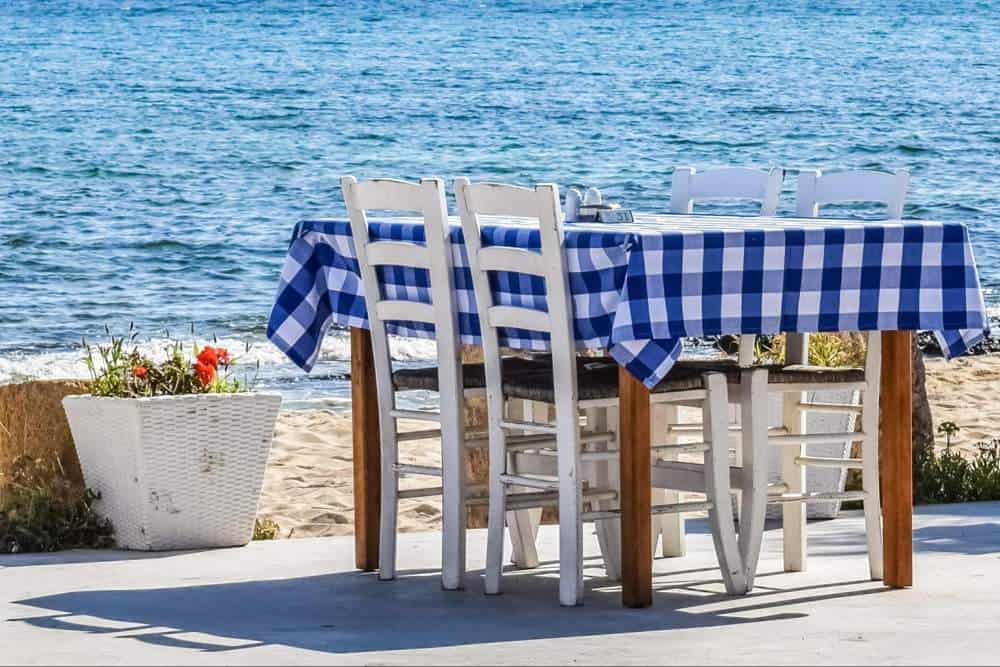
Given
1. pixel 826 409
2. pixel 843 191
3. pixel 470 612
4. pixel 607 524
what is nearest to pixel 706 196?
pixel 843 191

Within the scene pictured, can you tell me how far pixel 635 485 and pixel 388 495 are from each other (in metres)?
0.91

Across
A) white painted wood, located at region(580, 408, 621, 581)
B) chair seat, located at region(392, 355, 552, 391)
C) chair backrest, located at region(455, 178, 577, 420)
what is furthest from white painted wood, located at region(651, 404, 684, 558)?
chair backrest, located at region(455, 178, 577, 420)

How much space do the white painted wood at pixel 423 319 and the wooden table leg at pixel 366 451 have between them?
22 cm

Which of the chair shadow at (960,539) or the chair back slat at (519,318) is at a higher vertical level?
the chair back slat at (519,318)

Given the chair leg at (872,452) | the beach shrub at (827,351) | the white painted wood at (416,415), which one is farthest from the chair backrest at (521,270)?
the beach shrub at (827,351)

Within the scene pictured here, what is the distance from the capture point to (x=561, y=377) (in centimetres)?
472

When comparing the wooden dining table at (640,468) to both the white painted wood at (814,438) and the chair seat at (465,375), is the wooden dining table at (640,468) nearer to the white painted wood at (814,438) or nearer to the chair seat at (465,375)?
the white painted wood at (814,438)

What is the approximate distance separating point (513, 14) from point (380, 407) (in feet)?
141

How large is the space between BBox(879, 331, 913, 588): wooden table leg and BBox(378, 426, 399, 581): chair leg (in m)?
1.35

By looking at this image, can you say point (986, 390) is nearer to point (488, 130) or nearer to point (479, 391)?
point (479, 391)

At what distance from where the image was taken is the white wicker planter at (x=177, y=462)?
5.91 metres

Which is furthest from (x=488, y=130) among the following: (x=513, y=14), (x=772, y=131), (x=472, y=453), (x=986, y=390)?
(x=472, y=453)

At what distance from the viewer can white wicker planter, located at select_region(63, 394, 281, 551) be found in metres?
5.91

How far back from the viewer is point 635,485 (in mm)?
4715
